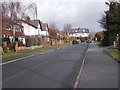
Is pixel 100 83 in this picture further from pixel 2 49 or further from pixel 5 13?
pixel 5 13

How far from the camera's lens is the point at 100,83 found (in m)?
8.87

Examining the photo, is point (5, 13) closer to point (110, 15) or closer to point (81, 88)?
point (110, 15)

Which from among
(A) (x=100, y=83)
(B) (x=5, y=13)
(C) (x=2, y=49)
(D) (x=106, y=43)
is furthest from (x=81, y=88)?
(D) (x=106, y=43)

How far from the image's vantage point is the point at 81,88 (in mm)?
7965

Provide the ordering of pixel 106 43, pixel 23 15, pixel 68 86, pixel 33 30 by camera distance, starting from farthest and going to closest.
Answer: pixel 33 30 < pixel 106 43 < pixel 23 15 < pixel 68 86

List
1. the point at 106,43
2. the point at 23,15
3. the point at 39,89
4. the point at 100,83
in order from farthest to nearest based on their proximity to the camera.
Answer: the point at 106,43
the point at 23,15
the point at 100,83
the point at 39,89

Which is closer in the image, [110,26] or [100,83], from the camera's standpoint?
[100,83]

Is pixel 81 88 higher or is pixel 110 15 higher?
pixel 110 15

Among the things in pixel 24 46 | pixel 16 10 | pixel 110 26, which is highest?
pixel 16 10

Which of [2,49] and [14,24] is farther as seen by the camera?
[14,24]

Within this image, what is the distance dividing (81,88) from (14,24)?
38.3 metres

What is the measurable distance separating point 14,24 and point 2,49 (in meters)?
15.3

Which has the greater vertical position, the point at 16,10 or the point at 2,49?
the point at 16,10

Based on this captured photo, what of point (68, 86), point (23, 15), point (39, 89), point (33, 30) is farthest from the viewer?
point (33, 30)
